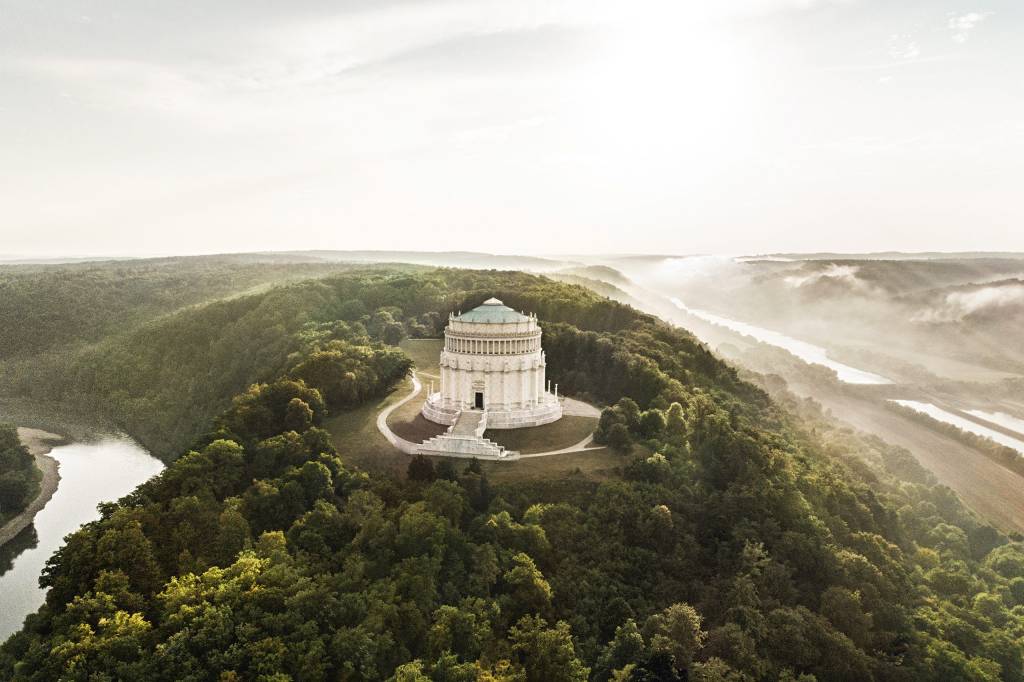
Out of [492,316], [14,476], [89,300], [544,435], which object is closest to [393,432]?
[544,435]

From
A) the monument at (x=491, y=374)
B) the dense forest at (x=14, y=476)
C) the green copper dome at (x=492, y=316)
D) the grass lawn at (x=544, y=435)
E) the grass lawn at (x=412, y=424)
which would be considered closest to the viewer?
the grass lawn at (x=544, y=435)

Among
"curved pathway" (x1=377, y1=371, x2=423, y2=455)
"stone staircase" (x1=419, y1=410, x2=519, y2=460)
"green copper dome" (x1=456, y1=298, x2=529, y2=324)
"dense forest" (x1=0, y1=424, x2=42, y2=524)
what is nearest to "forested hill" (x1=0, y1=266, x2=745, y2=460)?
"dense forest" (x1=0, y1=424, x2=42, y2=524)

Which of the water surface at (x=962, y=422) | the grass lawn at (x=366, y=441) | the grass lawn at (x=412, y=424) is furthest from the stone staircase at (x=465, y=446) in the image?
the water surface at (x=962, y=422)

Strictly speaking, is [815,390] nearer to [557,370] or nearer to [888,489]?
[888,489]

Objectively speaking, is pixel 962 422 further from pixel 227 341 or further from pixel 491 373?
pixel 227 341

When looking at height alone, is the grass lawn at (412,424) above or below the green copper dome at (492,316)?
below

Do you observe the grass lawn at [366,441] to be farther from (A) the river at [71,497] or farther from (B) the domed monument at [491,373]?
(A) the river at [71,497]
